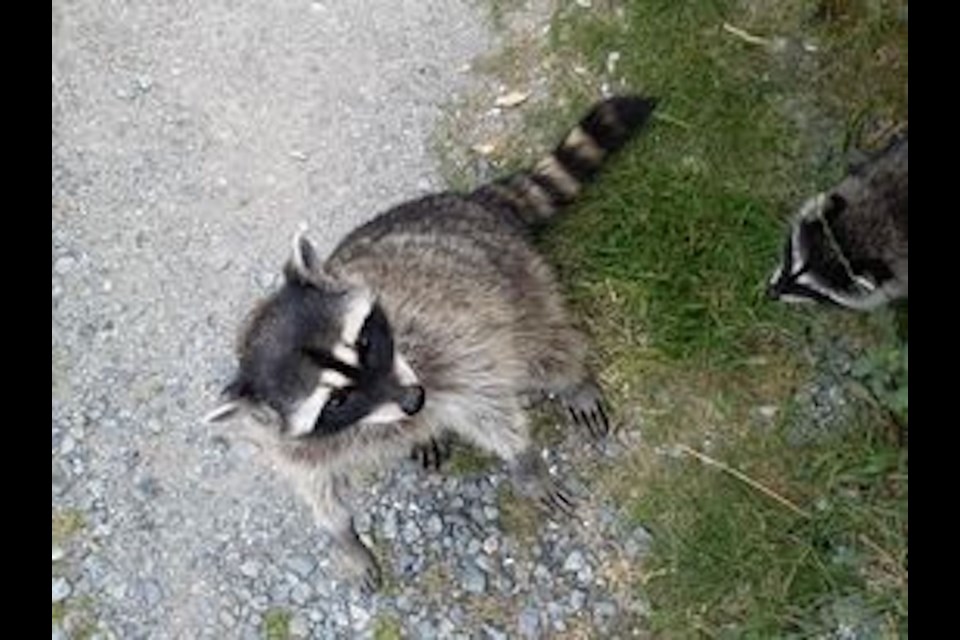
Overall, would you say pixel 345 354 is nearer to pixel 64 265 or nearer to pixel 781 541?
pixel 781 541

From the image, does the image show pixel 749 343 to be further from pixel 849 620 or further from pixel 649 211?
pixel 849 620

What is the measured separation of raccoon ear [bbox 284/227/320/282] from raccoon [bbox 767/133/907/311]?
127 centimetres

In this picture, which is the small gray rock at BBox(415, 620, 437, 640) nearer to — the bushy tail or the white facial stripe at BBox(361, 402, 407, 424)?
the white facial stripe at BBox(361, 402, 407, 424)

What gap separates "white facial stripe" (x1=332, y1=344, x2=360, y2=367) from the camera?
333cm

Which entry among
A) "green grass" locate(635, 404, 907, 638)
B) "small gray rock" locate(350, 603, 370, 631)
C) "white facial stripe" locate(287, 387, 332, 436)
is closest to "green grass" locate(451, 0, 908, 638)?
"green grass" locate(635, 404, 907, 638)

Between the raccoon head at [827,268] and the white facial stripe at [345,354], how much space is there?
1259 mm

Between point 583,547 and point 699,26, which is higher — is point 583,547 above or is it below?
below

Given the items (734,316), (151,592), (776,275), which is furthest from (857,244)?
(151,592)

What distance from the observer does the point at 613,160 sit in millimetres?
4434

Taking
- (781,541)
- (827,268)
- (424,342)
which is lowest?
(781,541)

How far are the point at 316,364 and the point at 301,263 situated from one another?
0.97 feet

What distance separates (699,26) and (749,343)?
0.98 m

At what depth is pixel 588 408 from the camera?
4211 millimetres
